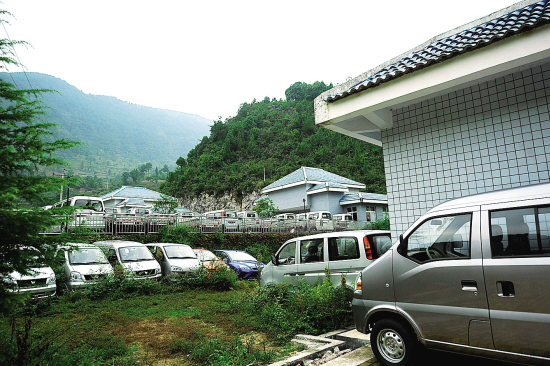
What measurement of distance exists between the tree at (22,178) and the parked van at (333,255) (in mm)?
5707

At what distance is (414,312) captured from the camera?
380 cm

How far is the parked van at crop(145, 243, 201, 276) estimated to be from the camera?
1264 centimetres

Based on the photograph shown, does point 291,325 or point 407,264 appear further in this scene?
point 291,325

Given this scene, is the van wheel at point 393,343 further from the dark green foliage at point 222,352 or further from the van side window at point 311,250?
the van side window at point 311,250

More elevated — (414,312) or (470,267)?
(470,267)

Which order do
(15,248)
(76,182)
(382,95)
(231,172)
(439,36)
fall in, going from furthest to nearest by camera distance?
(231,172)
(439,36)
(382,95)
(76,182)
(15,248)

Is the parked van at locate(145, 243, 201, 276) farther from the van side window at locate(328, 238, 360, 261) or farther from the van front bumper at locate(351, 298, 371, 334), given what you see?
the van front bumper at locate(351, 298, 371, 334)

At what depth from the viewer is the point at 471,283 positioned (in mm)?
3416

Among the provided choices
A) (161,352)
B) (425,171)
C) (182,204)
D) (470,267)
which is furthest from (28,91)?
(182,204)

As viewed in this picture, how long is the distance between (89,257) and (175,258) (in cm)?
320

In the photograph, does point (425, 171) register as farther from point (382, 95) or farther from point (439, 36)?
point (439, 36)

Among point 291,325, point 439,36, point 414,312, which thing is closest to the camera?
point 414,312

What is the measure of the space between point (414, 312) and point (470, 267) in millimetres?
834

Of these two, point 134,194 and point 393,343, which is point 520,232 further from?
point 134,194
